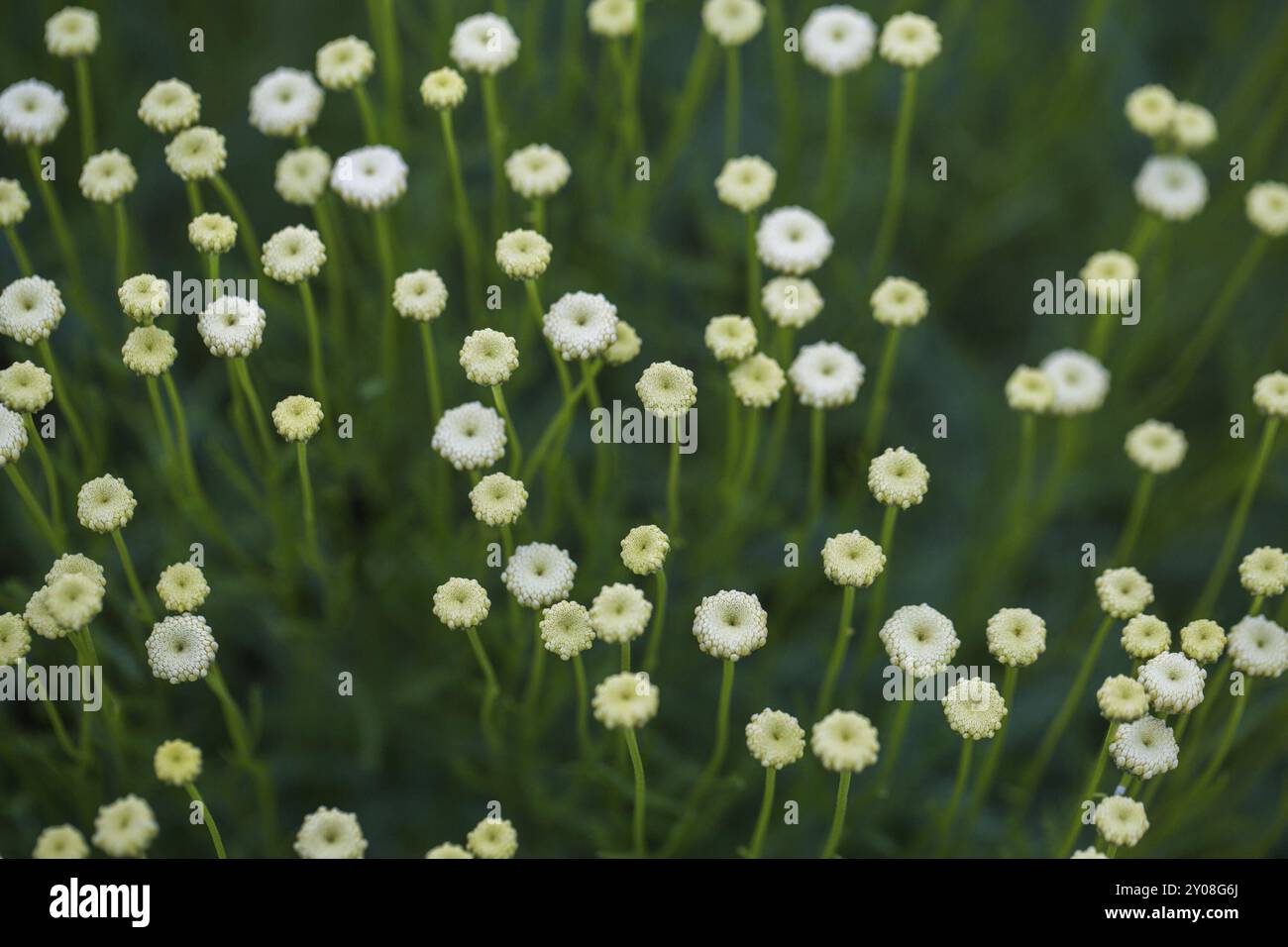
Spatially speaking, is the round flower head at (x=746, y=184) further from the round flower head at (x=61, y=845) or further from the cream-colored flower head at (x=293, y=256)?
the round flower head at (x=61, y=845)

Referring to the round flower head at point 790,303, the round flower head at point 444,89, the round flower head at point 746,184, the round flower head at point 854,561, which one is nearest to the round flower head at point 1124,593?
the round flower head at point 854,561

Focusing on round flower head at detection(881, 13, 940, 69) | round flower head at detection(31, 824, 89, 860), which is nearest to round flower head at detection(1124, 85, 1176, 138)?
round flower head at detection(881, 13, 940, 69)

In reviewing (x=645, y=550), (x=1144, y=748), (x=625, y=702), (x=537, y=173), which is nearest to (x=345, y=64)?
(x=537, y=173)

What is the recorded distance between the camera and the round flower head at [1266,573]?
1.04 meters

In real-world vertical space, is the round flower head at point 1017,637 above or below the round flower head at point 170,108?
below

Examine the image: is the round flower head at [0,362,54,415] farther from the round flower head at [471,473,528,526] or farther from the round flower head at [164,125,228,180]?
the round flower head at [471,473,528,526]

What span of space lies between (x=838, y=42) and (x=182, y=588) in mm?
777

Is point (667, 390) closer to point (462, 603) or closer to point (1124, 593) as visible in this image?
point (462, 603)

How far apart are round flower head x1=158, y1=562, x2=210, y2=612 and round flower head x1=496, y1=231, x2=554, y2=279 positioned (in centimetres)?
34

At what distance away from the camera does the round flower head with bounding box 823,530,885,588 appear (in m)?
1.02

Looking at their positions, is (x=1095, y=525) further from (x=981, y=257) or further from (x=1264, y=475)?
(x=981, y=257)

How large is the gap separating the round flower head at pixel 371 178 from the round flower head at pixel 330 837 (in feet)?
1.69

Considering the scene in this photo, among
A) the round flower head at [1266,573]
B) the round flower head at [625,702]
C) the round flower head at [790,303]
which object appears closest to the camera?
the round flower head at [625,702]
